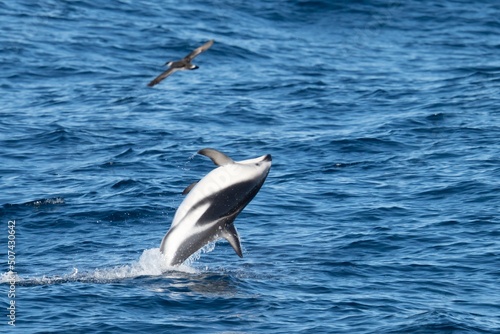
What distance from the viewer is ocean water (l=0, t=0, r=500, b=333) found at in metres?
19.8

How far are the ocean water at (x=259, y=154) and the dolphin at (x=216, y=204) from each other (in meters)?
1.00

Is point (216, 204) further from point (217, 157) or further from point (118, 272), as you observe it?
point (118, 272)

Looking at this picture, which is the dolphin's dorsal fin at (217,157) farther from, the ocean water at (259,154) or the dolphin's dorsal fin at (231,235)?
the ocean water at (259,154)

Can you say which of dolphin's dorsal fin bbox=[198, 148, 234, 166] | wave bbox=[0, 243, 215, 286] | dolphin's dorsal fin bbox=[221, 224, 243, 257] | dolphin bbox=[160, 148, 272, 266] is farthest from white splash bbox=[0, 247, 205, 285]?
dolphin's dorsal fin bbox=[198, 148, 234, 166]

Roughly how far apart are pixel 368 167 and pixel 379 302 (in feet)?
32.2

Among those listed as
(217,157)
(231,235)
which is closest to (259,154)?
(231,235)

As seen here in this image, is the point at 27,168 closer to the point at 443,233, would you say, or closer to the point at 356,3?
the point at 443,233

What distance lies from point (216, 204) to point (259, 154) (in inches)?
413

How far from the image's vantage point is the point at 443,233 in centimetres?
2406

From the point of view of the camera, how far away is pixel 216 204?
65.0 ft

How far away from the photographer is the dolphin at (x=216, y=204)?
1969cm

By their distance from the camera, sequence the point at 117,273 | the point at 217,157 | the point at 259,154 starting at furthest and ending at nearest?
the point at 259,154 → the point at 117,273 → the point at 217,157

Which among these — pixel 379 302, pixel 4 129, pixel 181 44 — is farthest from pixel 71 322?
pixel 181 44

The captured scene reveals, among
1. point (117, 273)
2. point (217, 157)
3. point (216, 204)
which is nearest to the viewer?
point (217, 157)
